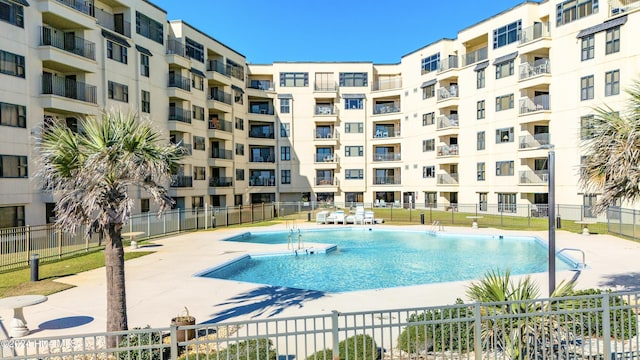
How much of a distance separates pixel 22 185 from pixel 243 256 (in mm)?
16883

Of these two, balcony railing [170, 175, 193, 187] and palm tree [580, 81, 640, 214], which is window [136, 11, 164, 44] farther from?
palm tree [580, 81, 640, 214]

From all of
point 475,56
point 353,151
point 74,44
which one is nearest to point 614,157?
point 74,44

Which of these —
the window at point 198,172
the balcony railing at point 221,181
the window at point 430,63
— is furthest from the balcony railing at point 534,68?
the window at point 198,172

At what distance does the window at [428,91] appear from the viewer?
168 feet

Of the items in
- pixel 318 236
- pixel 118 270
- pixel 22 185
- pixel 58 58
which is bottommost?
pixel 318 236

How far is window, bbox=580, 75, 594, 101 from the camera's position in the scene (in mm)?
35250

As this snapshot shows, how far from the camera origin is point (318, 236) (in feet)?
109

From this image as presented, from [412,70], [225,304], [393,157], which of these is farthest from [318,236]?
[412,70]

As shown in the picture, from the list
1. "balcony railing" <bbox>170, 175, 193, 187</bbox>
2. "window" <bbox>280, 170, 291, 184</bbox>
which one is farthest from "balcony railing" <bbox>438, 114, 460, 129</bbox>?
"balcony railing" <bbox>170, 175, 193, 187</bbox>

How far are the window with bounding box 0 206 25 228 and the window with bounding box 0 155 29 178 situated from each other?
2.16 meters

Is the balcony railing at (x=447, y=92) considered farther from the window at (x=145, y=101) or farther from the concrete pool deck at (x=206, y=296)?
the window at (x=145, y=101)

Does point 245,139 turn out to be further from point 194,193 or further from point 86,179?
point 86,179

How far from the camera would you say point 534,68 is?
39688 mm

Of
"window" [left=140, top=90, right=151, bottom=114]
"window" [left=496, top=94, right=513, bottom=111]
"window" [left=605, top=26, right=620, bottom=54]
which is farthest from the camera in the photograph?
"window" [left=496, top=94, right=513, bottom=111]
